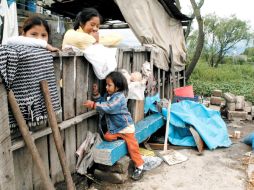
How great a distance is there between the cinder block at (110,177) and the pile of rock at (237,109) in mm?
4811

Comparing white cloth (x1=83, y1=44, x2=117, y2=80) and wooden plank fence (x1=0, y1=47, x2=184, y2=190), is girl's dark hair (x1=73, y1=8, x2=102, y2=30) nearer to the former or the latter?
white cloth (x1=83, y1=44, x2=117, y2=80)

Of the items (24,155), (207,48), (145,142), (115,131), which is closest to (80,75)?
(115,131)

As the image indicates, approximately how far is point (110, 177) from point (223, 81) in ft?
38.3

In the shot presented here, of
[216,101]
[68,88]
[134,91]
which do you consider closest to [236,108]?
[216,101]

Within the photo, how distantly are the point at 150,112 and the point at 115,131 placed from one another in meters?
1.75

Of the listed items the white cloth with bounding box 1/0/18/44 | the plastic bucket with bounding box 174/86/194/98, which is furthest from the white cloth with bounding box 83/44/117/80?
the plastic bucket with bounding box 174/86/194/98

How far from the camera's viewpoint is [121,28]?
26.5ft

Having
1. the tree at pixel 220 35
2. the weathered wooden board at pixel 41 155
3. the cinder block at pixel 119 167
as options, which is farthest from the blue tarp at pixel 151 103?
the tree at pixel 220 35

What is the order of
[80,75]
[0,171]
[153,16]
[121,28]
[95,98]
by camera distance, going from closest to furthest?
[0,171] < [80,75] < [95,98] < [153,16] < [121,28]

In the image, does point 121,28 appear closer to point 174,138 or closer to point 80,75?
point 174,138

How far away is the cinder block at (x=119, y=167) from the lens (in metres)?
3.79

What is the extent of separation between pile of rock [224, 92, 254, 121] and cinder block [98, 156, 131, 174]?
15.4 ft

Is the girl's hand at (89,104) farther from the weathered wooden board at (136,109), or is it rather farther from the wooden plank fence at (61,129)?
the weathered wooden board at (136,109)

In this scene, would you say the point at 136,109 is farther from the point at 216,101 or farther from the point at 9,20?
the point at 216,101
